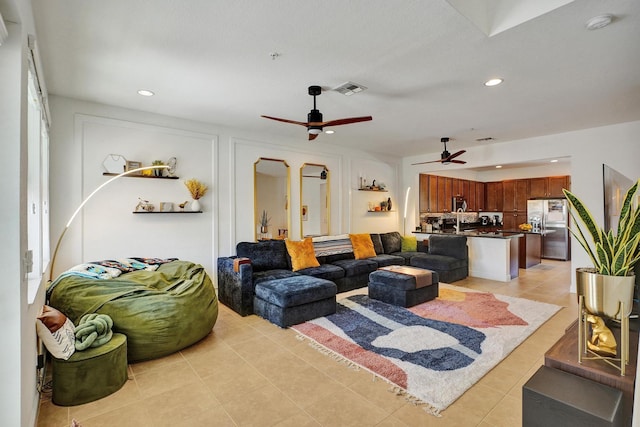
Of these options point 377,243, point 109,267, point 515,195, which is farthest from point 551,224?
point 109,267

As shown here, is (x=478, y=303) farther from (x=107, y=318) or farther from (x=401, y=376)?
(x=107, y=318)

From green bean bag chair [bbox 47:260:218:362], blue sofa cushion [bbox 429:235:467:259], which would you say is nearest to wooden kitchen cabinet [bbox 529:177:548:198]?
blue sofa cushion [bbox 429:235:467:259]

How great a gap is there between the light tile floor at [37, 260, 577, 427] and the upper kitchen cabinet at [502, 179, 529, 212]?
644 cm

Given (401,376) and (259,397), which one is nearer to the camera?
(259,397)

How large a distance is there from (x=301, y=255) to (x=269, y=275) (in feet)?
2.47

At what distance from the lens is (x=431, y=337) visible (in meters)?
3.20

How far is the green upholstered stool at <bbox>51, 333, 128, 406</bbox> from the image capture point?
7.14 feet

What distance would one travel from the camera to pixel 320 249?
5414mm

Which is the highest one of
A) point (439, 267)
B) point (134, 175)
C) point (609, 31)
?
point (609, 31)

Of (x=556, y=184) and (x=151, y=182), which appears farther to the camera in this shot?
(x=556, y=184)

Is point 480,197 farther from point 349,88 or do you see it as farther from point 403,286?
point 349,88

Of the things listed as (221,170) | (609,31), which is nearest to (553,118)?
(609,31)

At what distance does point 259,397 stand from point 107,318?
4.70 feet

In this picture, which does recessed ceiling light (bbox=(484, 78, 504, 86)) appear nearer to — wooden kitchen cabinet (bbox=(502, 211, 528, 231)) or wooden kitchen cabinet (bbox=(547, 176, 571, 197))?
wooden kitchen cabinet (bbox=(547, 176, 571, 197))
